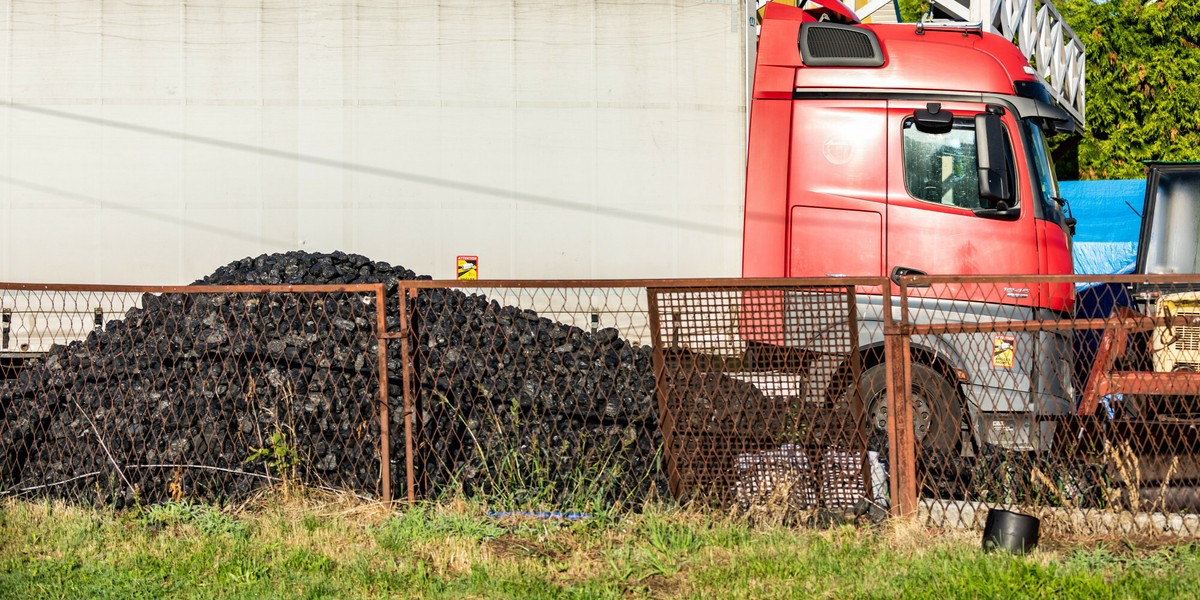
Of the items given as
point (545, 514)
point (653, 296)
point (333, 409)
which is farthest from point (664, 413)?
point (333, 409)

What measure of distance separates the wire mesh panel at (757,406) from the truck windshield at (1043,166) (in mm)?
2417

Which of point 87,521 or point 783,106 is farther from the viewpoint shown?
point 783,106

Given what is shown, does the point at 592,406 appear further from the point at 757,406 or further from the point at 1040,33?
the point at 1040,33

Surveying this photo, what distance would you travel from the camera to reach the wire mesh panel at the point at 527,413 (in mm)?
5625

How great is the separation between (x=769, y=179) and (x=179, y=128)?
4.41 m

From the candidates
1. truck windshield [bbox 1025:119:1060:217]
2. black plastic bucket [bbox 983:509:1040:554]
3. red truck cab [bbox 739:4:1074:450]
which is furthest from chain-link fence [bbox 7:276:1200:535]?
truck windshield [bbox 1025:119:1060:217]

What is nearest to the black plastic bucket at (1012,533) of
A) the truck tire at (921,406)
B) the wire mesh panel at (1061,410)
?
the wire mesh panel at (1061,410)

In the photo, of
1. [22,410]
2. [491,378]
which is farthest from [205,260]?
[491,378]

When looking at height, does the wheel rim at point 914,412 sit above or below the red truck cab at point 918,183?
below

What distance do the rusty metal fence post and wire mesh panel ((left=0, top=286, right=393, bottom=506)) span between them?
8.63 ft

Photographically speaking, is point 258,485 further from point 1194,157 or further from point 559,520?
point 1194,157

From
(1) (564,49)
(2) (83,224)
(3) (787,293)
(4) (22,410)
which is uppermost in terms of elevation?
(1) (564,49)

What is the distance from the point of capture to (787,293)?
5.60m

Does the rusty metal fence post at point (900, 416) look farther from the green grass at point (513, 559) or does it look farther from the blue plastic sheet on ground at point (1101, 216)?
the blue plastic sheet on ground at point (1101, 216)
